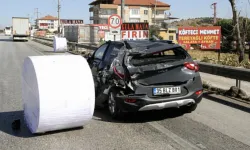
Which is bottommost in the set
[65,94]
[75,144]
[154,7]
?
[75,144]

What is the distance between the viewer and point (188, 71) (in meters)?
6.30

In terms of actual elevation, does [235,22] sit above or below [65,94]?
above

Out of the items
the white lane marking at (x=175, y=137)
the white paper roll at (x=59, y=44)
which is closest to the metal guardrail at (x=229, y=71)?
the white lane marking at (x=175, y=137)

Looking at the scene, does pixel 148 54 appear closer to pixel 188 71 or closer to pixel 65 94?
pixel 188 71

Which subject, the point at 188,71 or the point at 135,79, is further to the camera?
the point at 188,71

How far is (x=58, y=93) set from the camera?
504cm

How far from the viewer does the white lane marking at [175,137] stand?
477cm

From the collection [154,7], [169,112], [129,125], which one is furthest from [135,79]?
[154,7]

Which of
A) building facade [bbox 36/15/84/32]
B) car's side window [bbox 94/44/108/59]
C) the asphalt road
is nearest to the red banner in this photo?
car's side window [bbox 94/44/108/59]

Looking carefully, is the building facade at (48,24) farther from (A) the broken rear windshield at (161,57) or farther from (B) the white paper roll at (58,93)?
(B) the white paper roll at (58,93)

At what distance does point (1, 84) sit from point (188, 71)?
6.43 metres

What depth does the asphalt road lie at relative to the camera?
485 cm

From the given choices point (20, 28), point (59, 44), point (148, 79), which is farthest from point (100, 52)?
point (20, 28)

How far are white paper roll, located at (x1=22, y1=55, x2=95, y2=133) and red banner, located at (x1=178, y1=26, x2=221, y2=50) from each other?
13238 millimetres
